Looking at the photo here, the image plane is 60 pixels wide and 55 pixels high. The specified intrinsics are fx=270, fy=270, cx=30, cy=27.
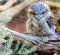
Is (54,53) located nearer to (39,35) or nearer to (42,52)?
(42,52)

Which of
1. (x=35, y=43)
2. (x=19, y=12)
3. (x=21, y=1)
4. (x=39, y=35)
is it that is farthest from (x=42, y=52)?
(x=21, y=1)

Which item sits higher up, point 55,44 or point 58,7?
point 58,7

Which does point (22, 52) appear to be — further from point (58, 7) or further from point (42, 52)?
point (58, 7)

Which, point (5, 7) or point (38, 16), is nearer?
point (38, 16)

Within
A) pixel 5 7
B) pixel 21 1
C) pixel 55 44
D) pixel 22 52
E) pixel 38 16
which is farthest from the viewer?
pixel 21 1

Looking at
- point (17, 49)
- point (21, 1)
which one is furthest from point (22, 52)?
point (21, 1)

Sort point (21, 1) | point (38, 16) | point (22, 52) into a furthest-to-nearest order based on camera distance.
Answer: point (21, 1) < point (38, 16) < point (22, 52)
